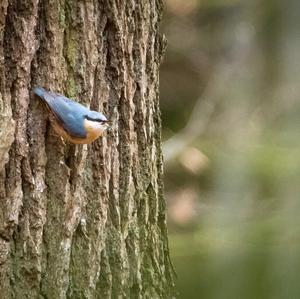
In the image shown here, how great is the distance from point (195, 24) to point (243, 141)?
2.79ft

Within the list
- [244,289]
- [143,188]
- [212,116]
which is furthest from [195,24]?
[143,188]

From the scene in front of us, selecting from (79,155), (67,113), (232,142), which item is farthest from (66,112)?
Answer: (232,142)

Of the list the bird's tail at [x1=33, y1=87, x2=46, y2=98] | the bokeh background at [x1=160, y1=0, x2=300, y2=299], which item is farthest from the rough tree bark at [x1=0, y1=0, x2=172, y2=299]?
the bokeh background at [x1=160, y1=0, x2=300, y2=299]

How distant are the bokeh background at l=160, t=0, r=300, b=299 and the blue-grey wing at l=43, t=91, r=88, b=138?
52.7 inches

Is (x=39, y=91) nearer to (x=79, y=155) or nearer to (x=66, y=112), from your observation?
(x=66, y=112)

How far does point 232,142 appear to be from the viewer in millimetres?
4754

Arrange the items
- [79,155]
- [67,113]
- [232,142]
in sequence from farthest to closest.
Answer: [232,142]
[79,155]
[67,113]

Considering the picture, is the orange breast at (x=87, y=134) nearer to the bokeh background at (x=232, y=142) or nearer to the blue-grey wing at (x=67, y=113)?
the blue-grey wing at (x=67, y=113)

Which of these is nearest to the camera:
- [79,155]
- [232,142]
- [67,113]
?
[67,113]

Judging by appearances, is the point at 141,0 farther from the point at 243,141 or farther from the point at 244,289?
the point at 243,141

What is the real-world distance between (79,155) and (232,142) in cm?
300

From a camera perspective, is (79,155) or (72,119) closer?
(72,119)

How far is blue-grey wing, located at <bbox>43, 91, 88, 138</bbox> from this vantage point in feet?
5.63

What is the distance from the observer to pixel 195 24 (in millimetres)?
5051
